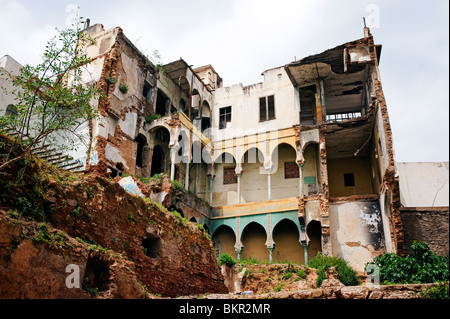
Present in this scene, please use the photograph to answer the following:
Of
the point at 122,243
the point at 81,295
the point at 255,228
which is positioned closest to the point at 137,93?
the point at 255,228

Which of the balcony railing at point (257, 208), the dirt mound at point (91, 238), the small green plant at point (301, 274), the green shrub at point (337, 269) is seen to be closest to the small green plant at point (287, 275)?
the small green plant at point (301, 274)

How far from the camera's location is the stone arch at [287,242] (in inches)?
936

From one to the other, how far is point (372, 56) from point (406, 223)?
858 cm

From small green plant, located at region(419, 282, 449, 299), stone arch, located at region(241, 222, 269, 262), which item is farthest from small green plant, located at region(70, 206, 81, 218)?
stone arch, located at region(241, 222, 269, 262)

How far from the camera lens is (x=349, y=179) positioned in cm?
2623

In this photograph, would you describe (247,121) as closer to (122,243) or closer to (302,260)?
(302,260)

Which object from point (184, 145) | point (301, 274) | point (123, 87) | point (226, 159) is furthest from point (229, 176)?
point (301, 274)

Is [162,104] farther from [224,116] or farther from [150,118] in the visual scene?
[224,116]

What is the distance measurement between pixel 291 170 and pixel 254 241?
4881 mm

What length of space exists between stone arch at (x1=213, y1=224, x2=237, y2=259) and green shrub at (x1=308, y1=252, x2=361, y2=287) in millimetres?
6889

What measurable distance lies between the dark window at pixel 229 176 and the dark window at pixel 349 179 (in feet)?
22.3

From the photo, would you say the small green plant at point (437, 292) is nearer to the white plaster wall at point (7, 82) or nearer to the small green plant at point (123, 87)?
the small green plant at point (123, 87)

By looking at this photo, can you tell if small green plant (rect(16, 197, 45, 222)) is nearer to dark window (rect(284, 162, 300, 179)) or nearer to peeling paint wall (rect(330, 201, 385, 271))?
peeling paint wall (rect(330, 201, 385, 271))
